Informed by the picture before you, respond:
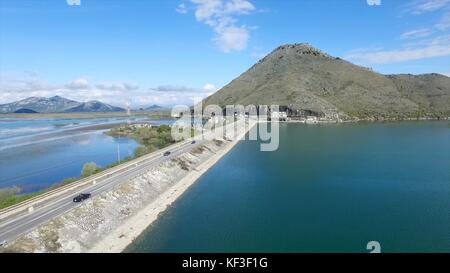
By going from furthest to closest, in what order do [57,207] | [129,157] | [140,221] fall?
1. [129,157]
2. [140,221]
3. [57,207]

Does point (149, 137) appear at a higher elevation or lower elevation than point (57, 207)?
higher

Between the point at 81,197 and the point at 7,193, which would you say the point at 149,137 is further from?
the point at 81,197

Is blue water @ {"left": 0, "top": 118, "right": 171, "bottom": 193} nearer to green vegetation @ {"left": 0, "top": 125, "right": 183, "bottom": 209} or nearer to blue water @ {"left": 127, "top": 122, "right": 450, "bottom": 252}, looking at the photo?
green vegetation @ {"left": 0, "top": 125, "right": 183, "bottom": 209}

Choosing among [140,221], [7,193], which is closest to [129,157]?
[7,193]

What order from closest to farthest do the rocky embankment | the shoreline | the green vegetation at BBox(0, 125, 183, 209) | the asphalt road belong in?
the rocky embankment
the asphalt road
the shoreline
the green vegetation at BBox(0, 125, 183, 209)

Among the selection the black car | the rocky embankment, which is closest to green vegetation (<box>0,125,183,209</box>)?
the black car

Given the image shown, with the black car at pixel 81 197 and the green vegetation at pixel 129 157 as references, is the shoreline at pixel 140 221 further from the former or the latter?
the green vegetation at pixel 129 157

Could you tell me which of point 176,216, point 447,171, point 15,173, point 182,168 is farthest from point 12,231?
point 447,171
